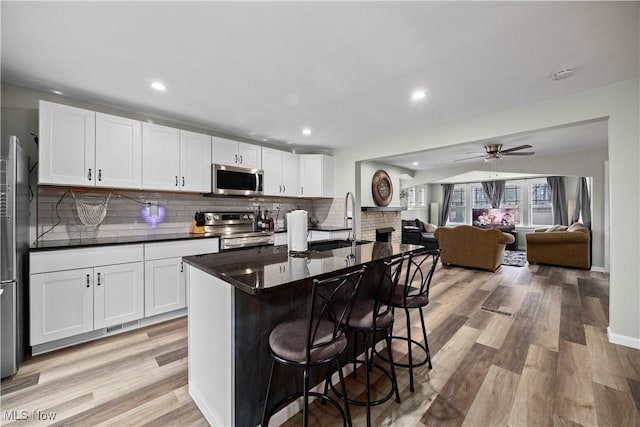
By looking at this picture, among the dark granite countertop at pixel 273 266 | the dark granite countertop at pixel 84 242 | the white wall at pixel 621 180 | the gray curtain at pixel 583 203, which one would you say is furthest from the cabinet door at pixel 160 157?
the gray curtain at pixel 583 203

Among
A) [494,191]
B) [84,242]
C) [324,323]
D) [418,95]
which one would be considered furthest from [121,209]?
[494,191]

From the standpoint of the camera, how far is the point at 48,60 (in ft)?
6.88

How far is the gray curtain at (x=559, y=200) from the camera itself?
7598 mm

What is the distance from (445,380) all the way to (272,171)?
11.6 feet

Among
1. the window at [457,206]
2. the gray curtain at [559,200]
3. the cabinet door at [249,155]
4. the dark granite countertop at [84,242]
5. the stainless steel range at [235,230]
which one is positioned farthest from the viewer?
the window at [457,206]

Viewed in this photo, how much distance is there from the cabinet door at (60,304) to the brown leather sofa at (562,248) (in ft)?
24.8

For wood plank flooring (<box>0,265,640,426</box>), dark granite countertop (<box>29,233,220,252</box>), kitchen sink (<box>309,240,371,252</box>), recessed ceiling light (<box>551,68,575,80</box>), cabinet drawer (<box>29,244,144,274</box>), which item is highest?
recessed ceiling light (<box>551,68,575,80</box>)

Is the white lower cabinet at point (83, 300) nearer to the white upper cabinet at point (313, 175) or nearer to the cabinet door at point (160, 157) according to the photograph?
the cabinet door at point (160, 157)

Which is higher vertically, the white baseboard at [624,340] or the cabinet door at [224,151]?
the cabinet door at [224,151]

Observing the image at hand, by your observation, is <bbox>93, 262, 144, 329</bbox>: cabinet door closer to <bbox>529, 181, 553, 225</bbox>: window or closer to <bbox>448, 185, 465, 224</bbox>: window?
<bbox>448, 185, 465, 224</bbox>: window

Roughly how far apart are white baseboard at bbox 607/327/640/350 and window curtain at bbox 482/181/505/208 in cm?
729

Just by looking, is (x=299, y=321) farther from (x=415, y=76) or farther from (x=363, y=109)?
(x=363, y=109)

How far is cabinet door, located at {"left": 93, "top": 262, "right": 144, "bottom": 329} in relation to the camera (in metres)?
2.56

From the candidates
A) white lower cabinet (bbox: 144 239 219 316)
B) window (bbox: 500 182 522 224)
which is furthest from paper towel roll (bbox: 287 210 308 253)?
window (bbox: 500 182 522 224)
